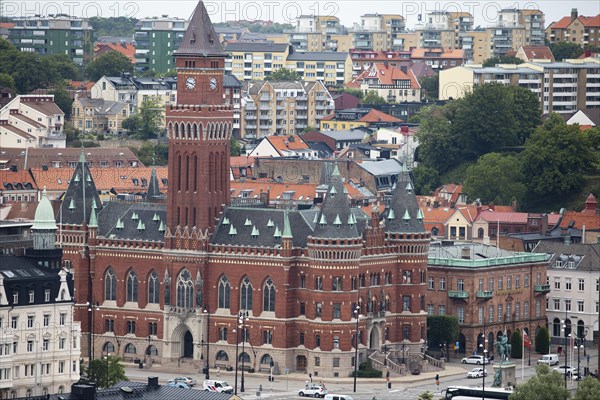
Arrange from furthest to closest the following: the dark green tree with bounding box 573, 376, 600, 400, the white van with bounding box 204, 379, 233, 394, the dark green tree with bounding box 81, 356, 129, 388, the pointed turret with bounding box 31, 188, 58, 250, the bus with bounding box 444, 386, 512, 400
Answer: the white van with bounding box 204, 379, 233, 394 → the pointed turret with bounding box 31, 188, 58, 250 → the dark green tree with bounding box 81, 356, 129, 388 → the bus with bounding box 444, 386, 512, 400 → the dark green tree with bounding box 573, 376, 600, 400

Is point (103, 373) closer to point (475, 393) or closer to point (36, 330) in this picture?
point (36, 330)

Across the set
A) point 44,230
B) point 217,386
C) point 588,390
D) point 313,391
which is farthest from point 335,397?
point 588,390

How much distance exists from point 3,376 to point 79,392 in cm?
2150

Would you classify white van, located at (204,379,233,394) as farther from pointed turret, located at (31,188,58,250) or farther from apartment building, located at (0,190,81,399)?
pointed turret, located at (31,188,58,250)

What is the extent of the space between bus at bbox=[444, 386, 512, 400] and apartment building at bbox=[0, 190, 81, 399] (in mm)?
26666

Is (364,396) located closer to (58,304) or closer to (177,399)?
(58,304)

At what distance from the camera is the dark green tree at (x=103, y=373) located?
185 m

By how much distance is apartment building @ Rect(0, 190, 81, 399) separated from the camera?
178 metres

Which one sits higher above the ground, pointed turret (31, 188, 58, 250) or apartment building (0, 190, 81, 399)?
pointed turret (31, 188, 58, 250)

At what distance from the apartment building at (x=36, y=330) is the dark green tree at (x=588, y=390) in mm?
35055

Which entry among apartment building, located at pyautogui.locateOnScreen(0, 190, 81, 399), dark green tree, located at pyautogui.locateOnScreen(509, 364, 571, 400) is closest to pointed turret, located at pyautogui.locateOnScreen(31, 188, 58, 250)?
apartment building, located at pyautogui.locateOnScreen(0, 190, 81, 399)

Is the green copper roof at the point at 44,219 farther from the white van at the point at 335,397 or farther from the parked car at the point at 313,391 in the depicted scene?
the white van at the point at 335,397

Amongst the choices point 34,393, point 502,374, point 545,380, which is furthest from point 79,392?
point 502,374

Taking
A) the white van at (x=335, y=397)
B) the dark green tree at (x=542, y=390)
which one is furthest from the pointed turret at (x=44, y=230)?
the dark green tree at (x=542, y=390)
